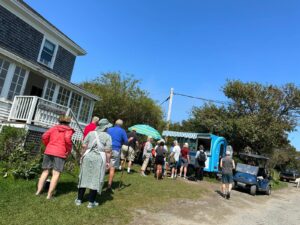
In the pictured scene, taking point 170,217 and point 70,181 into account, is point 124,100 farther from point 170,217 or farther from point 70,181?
point 170,217

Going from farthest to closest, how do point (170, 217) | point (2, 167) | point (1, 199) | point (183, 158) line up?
point (183, 158), point (2, 167), point (170, 217), point (1, 199)

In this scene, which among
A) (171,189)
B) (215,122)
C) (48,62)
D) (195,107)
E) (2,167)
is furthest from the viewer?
(195,107)

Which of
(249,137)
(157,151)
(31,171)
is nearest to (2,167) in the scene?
(31,171)

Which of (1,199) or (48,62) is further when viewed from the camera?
(48,62)

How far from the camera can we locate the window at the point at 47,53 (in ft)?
54.1

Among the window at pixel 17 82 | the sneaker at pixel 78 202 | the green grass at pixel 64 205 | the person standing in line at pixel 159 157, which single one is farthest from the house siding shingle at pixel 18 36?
the sneaker at pixel 78 202

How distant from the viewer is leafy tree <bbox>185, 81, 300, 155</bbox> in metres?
27.9

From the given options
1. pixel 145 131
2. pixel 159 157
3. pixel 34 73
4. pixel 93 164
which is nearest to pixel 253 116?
pixel 145 131

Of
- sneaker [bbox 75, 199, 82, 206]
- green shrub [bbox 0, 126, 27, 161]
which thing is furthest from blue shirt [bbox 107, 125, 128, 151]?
green shrub [bbox 0, 126, 27, 161]

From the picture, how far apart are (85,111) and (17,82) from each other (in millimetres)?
5424

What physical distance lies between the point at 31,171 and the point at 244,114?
2539cm

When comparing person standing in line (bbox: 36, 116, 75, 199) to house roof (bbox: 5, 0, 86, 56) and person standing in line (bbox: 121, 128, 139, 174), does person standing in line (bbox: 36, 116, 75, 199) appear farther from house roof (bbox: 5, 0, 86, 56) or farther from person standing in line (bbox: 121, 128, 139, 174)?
house roof (bbox: 5, 0, 86, 56)

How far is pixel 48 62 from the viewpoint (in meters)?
17.0

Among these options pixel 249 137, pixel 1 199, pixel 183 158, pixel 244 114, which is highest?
pixel 244 114
